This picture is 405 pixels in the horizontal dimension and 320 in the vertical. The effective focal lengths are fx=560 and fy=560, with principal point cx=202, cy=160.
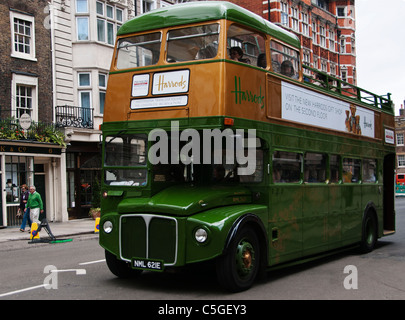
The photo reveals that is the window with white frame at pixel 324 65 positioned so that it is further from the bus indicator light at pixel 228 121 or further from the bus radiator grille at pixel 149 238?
the bus radiator grille at pixel 149 238

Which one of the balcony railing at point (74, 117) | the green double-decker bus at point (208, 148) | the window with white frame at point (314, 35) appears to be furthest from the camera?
the window with white frame at point (314, 35)

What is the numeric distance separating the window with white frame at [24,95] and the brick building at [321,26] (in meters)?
25.4

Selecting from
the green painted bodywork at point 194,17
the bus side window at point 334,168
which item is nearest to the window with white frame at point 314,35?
A: the bus side window at point 334,168

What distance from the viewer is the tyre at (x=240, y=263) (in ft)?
25.0

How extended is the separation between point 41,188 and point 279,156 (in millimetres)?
17854

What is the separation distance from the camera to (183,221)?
7551 mm

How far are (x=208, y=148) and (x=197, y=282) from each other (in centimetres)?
208

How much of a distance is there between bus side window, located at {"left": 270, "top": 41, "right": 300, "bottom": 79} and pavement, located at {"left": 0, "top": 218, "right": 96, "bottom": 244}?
1141cm

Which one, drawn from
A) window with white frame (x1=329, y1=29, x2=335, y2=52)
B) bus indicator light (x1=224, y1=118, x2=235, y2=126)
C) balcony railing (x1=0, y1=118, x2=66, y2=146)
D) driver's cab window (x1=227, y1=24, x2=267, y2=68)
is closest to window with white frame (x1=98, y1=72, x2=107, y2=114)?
balcony railing (x1=0, y1=118, x2=66, y2=146)

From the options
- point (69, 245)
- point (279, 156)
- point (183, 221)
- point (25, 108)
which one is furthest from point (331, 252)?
point (25, 108)

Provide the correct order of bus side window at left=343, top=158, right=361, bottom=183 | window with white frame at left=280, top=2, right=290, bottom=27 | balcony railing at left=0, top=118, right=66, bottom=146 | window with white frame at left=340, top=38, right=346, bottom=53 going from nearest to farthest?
bus side window at left=343, top=158, right=361, bottom=183
balcony railing at left=0, top=118, right=66, bottom=146
window with white frame at left=280, top=2, right=290, bottom=27
window with white frame at left=340, top=38, right=346, bottom=53

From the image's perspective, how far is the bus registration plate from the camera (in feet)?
25.1

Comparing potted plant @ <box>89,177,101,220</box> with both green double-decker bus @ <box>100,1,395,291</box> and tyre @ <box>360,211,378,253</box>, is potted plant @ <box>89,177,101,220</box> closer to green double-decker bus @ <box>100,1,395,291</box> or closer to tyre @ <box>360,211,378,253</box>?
tyre @ <box>360,211,378,253</box>
